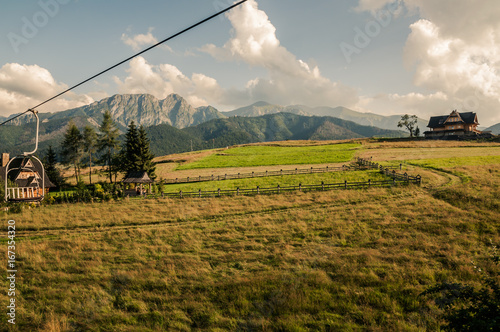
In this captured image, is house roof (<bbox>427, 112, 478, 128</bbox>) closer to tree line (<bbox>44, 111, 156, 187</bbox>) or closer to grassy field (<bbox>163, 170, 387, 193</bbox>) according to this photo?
grassy field (<bbox>163, 170, 387, 193</bbox>)

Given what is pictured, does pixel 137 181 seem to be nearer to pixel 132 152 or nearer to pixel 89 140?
pixel 132 152

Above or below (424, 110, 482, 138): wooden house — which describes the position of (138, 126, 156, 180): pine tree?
below

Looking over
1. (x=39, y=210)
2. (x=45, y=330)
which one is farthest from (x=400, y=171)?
(x=39, y=210)

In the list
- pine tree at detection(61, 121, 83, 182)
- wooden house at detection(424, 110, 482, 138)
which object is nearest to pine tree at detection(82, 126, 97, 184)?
pine tree at detection(61, 121, 83, 182)

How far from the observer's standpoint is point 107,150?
187ft

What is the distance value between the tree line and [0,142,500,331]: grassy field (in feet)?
79.5

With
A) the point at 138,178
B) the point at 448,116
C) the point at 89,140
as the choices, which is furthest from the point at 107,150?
the point at 448,116

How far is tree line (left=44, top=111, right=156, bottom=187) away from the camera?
50.4 meters

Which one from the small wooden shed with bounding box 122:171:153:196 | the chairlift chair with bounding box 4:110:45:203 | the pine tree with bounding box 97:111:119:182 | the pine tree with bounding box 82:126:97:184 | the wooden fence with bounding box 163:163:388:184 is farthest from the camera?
the pine tree with bounding box 82:126:97:184

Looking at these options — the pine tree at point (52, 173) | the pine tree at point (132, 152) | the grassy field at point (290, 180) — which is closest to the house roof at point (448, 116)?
the grassy field at point (290, 180)

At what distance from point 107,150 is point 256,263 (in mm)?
55475

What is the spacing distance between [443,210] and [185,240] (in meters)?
22.2

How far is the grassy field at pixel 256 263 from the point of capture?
943 cm

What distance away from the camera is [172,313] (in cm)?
971
